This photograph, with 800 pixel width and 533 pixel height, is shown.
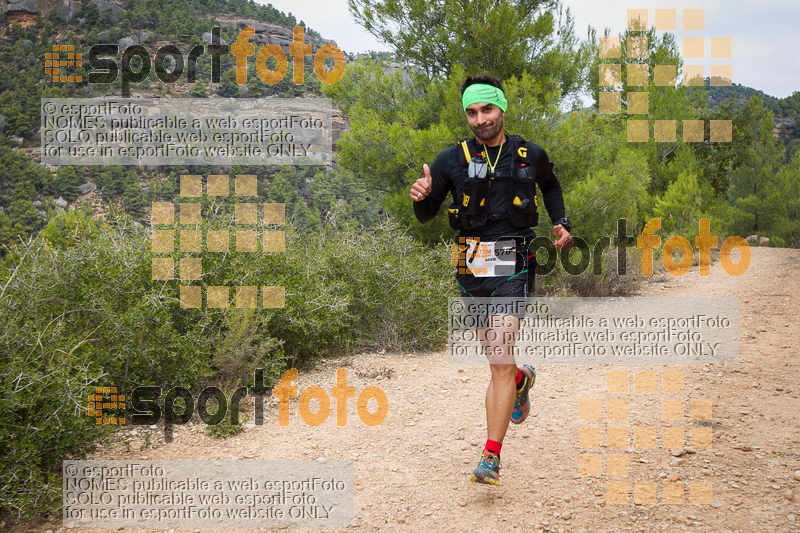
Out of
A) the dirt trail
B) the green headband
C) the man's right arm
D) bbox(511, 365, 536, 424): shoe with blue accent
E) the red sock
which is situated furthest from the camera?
bbox(511, 365, 536, 424): shoe with blue accent

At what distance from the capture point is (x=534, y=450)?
354 centimetres

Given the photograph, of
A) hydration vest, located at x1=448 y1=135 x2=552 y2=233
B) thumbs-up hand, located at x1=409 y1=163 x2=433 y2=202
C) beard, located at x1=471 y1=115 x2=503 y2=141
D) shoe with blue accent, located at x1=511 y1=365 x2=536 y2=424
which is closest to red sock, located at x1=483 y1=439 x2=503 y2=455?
shoe with blue accent, located at x1=511 y1=365 x2=536 y2=424

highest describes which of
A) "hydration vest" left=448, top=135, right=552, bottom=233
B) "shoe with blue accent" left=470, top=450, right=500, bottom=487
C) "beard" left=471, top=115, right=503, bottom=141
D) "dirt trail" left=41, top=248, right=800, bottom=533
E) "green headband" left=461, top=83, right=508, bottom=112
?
"green headband" left=461, top=83, right=508, bottom=112

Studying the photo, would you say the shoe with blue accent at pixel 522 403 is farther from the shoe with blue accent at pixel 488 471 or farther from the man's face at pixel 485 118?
the man's face at pixel 485 118

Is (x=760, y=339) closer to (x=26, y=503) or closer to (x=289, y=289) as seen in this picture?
(x=289, y=289)

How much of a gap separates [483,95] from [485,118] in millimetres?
126

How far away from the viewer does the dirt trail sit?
8.72 feet

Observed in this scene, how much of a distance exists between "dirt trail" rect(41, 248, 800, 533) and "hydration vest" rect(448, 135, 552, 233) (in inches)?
58.6

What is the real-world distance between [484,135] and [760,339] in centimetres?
482

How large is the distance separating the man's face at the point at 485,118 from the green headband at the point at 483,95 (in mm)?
24

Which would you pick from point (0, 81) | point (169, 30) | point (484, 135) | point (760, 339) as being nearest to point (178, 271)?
point (484, 135)

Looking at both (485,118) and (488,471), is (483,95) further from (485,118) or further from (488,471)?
(488,471)

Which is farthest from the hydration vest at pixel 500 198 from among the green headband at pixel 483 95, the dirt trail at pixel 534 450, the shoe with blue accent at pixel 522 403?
the dirt trail at pixel 534 450

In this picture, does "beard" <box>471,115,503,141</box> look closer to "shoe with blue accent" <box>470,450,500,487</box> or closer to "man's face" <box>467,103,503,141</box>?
"man's face" <box>467,103,503,141</box>
